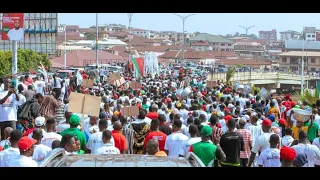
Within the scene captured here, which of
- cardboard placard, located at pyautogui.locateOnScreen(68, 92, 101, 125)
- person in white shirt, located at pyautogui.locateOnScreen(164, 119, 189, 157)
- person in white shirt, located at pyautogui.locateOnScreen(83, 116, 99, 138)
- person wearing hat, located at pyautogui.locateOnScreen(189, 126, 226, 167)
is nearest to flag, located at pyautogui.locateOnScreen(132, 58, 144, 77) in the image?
person in white shirt, located at pyautogui.locateOnScreen(83, 116, 99, 138)

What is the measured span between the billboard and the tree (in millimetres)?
23683

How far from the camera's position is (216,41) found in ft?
559

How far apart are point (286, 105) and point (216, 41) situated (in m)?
155

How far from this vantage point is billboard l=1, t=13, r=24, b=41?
1856 cm

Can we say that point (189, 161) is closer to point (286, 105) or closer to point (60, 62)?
point (286, 105)

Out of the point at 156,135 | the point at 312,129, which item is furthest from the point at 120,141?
the point at 312,129

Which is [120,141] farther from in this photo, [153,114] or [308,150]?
[153,114]

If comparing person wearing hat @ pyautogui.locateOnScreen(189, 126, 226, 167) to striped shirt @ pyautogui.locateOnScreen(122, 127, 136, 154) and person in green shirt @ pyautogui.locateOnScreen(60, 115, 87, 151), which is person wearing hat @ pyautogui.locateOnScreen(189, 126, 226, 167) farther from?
striped shirt @ pyautogui.locateOnScreen(122, 127, 136, 154)

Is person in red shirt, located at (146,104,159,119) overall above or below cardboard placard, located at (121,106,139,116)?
below

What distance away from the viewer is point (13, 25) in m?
18.7

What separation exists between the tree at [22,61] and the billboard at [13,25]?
23683mm

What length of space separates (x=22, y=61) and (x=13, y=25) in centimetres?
2819

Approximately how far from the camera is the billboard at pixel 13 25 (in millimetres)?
18561
